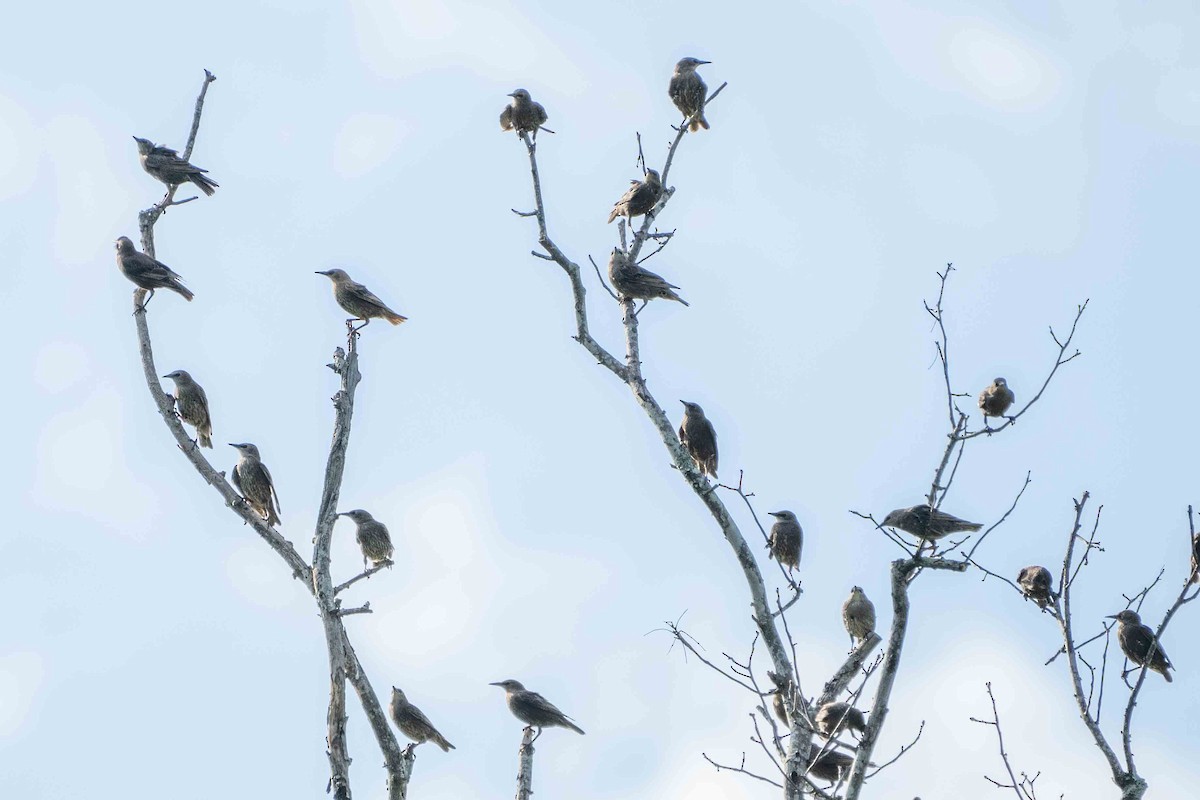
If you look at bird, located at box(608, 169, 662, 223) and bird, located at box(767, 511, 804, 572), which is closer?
bird, located at box(608, 169, 662, 223)

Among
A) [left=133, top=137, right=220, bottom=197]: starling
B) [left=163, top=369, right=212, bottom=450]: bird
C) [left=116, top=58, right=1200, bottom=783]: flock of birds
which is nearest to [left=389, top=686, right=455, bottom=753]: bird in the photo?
[left=116, top=58, right=1200, bottom=783]: flock of birds

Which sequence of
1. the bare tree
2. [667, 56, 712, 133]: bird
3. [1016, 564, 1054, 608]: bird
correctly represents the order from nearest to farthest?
the bare tree < [1016, 564, 1054, 608]: bird < [667, 56, 712, 133]: bird

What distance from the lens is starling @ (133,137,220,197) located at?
15298 millimetres

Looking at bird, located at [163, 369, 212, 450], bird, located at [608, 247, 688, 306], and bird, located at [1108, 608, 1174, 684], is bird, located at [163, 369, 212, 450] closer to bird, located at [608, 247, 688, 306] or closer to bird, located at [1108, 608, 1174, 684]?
bird, located at [608, 247, 688, 306]

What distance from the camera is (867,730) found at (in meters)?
8.72

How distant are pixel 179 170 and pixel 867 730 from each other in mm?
9672

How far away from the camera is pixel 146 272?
1460cm

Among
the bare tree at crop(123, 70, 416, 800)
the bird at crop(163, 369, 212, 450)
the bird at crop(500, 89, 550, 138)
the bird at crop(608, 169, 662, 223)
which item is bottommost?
→ the bare tree at crop(123, 70, 416, 800)

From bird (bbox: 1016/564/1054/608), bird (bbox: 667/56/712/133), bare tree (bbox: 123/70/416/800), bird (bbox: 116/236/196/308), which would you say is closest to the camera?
bare tree (bbox: 123/70/416/800)

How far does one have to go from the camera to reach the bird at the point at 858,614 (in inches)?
648

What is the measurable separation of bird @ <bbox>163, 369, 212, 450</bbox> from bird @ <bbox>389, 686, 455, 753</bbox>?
3.66m

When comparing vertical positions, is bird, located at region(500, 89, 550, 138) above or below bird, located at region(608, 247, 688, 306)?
above

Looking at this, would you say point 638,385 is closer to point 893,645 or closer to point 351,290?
point 893,645

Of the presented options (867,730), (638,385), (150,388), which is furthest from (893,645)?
(150,388)
